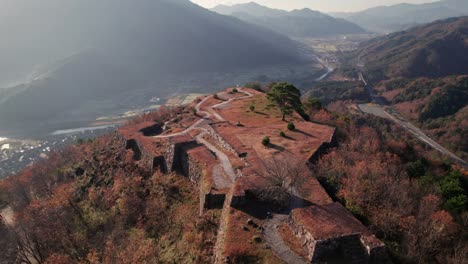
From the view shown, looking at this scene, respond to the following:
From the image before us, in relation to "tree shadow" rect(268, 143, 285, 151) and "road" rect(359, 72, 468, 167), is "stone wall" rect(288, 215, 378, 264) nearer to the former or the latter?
"tree shadow" rect(268, 143, 285, 151)

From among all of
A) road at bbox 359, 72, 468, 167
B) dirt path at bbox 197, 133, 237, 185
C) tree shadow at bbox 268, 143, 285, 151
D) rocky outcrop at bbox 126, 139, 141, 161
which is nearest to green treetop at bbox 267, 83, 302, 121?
tree shadow at bbox 268, 143, 285, 151

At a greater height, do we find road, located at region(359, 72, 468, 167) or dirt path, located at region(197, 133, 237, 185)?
dirt path, located at region(197, 133, 237, 185)

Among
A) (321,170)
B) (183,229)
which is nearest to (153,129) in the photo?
(183,229)

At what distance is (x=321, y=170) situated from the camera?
99.8ft

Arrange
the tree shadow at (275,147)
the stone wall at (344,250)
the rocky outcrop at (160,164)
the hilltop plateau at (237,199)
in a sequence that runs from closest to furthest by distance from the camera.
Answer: the stone wall at (344,250) < the hilltop plateau at (237,199) < the tree shadow at (275,147) < the rocky outcrop at (160,164)

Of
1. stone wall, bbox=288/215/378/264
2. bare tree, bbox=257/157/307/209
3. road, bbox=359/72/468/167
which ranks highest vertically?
bare tree, bbox=257/157/307/209

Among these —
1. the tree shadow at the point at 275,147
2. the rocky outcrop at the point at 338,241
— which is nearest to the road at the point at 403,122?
the tree shadow at the point at 275,147

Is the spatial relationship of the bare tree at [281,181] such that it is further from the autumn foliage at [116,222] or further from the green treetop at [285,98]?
the green treetop at [285,98]

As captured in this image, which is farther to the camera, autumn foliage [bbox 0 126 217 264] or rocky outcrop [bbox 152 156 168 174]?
rocky outcrop [bbox 152 156 168 174]

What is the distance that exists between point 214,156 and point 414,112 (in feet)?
416

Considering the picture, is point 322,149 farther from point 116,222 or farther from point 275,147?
point 116,222

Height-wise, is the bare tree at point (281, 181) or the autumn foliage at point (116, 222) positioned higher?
the bare tree at point (281, 181)

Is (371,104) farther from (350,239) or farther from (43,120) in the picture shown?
(43,120)

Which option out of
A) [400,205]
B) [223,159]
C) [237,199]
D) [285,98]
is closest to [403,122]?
[285,98]
